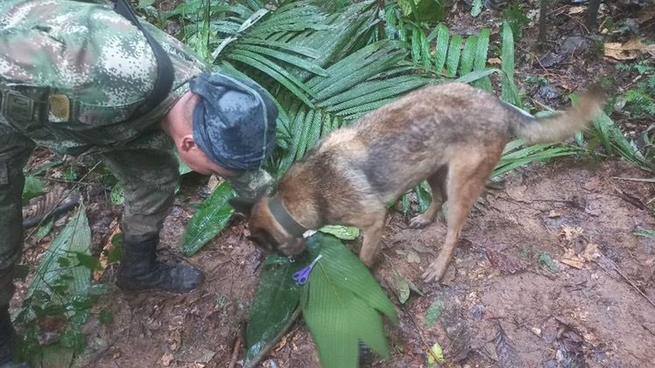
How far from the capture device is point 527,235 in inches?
156

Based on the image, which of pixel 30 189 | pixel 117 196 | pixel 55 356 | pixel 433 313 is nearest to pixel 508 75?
pixel 433 313

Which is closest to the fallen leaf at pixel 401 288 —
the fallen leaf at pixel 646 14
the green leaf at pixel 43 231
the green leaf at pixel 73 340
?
the green leaf at pixel 73 340

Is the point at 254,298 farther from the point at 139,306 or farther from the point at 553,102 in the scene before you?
the point at 553,102

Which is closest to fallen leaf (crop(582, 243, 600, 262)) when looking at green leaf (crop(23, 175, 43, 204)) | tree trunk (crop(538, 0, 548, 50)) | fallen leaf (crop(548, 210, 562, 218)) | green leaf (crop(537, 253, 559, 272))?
green leaf (crop(537, 253, 559, 272))

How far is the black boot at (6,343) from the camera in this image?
3.11 metres

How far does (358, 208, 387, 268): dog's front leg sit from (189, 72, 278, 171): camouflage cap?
1144mm

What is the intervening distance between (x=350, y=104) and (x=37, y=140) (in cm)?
245

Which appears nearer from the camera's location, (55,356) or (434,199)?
(55,356)

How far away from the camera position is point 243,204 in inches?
118

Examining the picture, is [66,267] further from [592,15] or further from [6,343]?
[592,15]

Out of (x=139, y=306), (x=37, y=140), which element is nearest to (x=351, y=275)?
(x=139, y=306)

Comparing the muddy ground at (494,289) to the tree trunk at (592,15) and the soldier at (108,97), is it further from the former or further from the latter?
the tree trunk at (592,15)

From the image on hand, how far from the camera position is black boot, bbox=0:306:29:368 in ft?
10.2

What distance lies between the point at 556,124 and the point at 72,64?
273cm
